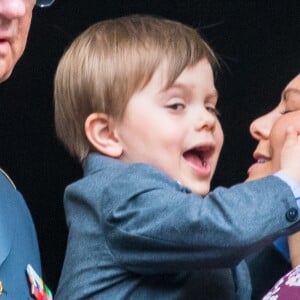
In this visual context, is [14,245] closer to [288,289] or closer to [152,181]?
[152,181]

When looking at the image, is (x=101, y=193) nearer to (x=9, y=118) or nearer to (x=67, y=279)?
(x=67, y=279)

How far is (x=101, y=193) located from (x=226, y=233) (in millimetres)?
204

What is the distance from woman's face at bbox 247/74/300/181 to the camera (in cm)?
178

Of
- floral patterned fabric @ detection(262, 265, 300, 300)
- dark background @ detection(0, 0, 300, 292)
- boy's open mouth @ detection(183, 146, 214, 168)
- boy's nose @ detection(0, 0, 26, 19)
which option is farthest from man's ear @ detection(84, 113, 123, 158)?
dark background @ detection(0, 0, 300, 292)

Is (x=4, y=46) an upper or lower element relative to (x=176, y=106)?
upper

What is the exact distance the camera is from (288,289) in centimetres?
148

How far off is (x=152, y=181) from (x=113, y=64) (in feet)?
0.73

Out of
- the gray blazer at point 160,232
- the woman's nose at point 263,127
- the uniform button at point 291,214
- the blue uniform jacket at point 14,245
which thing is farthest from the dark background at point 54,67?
the uniform button at point 291,214

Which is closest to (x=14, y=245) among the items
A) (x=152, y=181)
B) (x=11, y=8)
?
(x=152, y=181)

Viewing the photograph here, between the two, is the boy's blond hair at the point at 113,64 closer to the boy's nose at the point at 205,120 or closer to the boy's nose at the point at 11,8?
the boy's nose at the point at 205,120

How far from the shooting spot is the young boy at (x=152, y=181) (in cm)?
154

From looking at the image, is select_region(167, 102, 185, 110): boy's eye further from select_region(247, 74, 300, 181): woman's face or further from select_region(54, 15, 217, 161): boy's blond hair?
select_region(247, 74, 300, 181): woman's face

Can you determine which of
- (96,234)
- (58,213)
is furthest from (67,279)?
(58,213)

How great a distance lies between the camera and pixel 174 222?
5.06 feet
